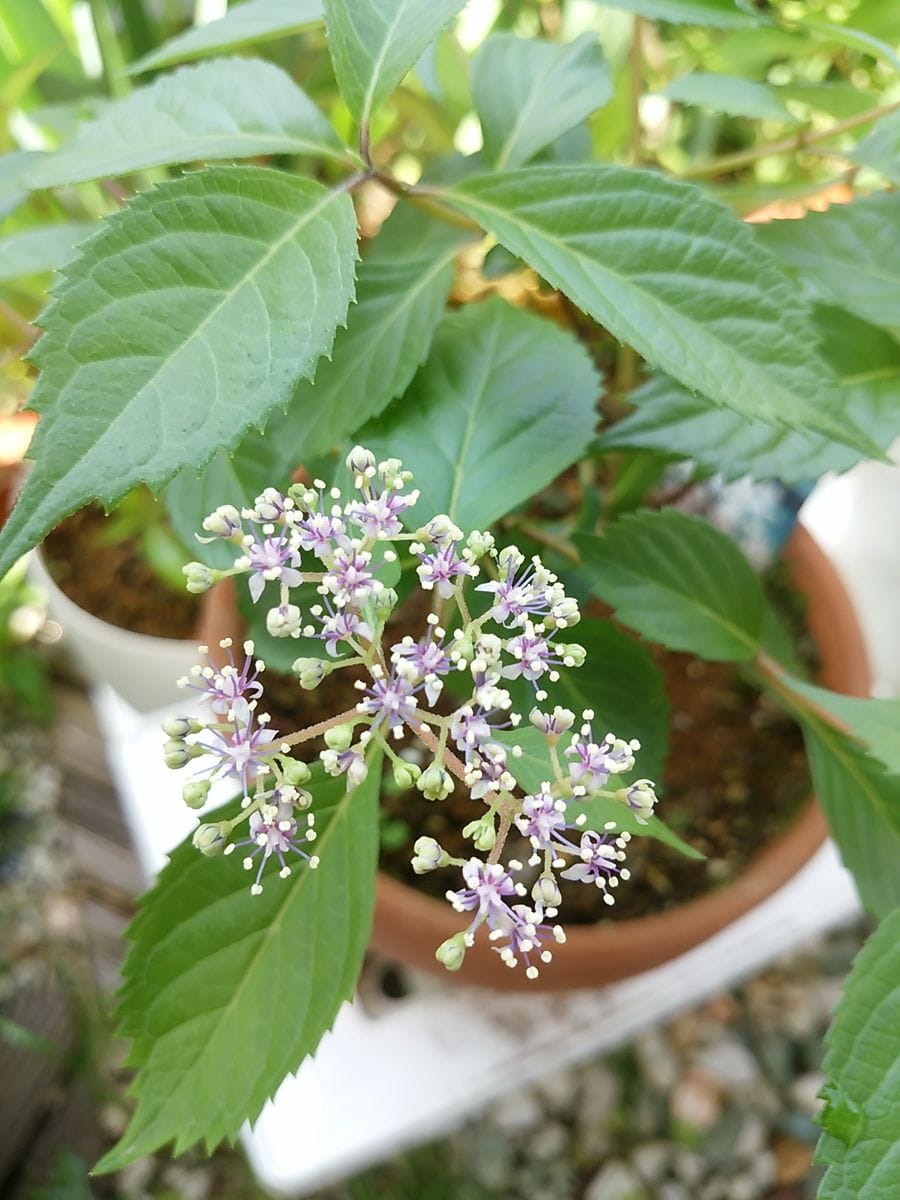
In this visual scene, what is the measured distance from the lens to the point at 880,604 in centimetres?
89

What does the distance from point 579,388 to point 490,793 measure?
0.20m

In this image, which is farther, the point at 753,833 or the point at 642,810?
the point at 753,833

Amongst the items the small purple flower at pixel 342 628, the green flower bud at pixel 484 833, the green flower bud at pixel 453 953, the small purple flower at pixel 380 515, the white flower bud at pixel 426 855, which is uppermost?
the small purple flower at pixel 380 515

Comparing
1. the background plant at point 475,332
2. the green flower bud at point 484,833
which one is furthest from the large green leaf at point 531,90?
the green flower bud at point 484,833

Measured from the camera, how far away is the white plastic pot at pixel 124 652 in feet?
2.73

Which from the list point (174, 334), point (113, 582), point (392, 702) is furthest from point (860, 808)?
point (113, 582)

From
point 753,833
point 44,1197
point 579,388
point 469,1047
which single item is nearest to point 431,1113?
point 469,1047

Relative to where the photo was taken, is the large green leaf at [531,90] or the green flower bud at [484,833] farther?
the large green leaf at [531,90]

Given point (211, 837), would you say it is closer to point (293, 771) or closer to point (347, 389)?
point (293, 771)

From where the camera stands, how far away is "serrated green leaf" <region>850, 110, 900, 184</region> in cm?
48

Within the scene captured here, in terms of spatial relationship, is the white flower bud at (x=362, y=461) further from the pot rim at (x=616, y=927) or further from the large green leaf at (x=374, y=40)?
the pot rim at (x=616, y=927)

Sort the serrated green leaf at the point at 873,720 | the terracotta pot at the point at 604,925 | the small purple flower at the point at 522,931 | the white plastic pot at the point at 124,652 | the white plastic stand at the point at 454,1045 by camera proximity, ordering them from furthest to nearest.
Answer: the white plastic pot at the point at 124,652, the white plastic stand at the point at 454,1045, the terracotta pot at the point at 604,925, the serrated green leaf at the point at 873,720, the small purple flower at the point at 522,931

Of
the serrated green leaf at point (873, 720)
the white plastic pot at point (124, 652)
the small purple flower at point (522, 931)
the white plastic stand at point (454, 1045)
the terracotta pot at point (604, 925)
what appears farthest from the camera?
the white plastic pot at point (124, 652)

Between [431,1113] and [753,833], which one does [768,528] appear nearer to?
[753,833]
